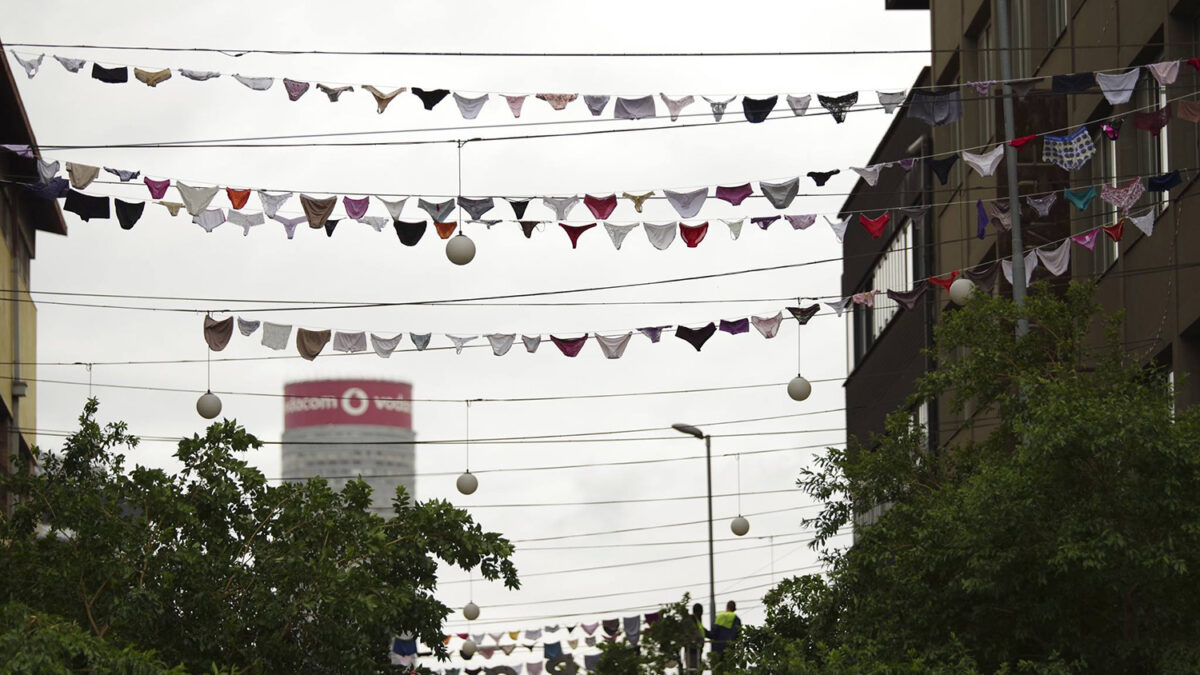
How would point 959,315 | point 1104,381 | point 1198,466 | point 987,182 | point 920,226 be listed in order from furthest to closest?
point 920,226 → point 987,182 → point 959,315 → point 1104,381 → point 1198,466

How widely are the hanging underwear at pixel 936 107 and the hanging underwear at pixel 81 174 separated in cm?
950

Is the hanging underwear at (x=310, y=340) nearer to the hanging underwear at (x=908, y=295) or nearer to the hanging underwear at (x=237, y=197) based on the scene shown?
the hanging underwear at (x=237, y=197)

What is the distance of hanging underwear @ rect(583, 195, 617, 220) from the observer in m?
24.3

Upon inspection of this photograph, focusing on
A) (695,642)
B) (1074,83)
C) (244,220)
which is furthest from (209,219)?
(695,642)

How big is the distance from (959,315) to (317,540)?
300 inches

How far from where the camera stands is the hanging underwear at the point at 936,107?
76.1 ft

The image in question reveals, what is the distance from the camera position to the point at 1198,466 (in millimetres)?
18828

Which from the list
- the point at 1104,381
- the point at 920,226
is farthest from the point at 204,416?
the point at 920,226

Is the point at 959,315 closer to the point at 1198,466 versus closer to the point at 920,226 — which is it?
the point at 1198,466

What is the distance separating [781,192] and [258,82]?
6.37 metres

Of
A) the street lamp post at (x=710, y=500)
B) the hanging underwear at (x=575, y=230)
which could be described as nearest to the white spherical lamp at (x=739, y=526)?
the street lamp post at (x=710, y=500)

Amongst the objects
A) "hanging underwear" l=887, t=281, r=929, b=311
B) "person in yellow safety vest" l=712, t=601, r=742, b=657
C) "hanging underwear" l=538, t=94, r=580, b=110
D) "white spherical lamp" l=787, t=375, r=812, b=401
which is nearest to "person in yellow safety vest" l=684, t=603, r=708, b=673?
"person in yellow safety vest" l=712, t=601, r=742, b=657

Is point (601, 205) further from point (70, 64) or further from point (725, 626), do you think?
point (725, 626)

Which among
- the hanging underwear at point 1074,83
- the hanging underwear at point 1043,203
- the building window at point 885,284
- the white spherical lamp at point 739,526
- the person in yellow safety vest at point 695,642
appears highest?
the building window at point 885,284
